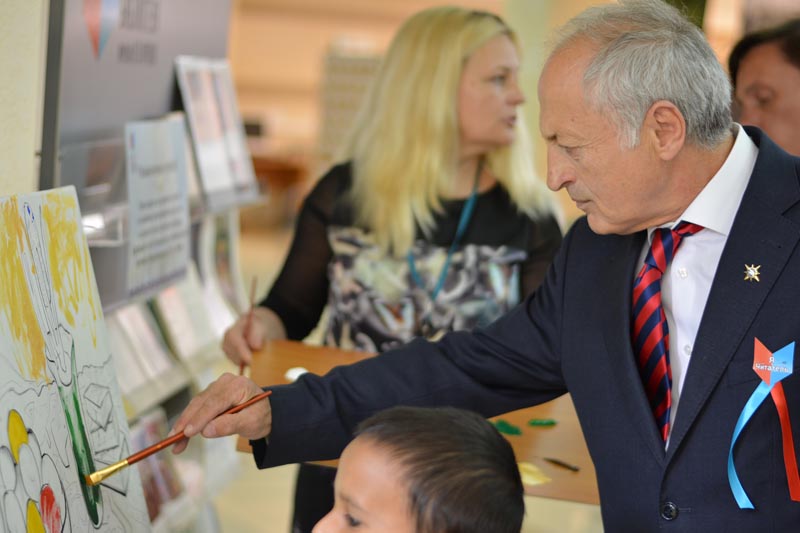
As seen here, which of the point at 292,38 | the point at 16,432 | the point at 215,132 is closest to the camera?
the point at 16,432

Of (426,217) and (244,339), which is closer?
(244,339)

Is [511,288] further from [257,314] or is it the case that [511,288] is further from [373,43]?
[373,43]

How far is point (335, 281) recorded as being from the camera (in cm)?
283

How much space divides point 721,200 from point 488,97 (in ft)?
3.83

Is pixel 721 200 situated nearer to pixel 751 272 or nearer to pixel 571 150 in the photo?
pixel 751 272

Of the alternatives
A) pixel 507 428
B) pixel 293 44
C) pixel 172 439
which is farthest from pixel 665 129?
pixel 293 44

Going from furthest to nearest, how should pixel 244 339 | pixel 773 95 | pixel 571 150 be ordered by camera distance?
pixel 773 95
pixel 244 339
pixel 571 150

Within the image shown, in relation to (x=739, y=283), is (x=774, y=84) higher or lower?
higher

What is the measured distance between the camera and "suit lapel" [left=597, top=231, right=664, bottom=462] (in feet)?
5.91

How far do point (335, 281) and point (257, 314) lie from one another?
24cm

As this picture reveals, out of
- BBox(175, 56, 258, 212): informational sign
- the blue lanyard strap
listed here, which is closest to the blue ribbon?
the blue lanyard strap

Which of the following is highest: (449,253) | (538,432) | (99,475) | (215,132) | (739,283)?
(739,283)

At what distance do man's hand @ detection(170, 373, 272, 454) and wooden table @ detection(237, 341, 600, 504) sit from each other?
0.74 ft

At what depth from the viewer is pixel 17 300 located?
1481mm
